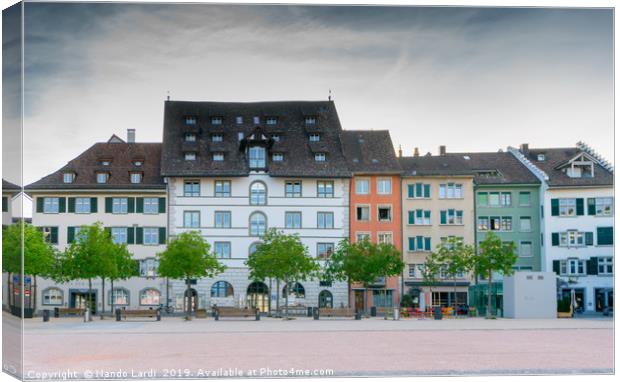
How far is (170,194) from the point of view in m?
65.8

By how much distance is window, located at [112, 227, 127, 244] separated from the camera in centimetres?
6544

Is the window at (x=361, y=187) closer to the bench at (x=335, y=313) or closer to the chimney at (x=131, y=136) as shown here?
the chimney at (x=131, y=136)

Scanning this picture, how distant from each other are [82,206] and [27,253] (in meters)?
16.7

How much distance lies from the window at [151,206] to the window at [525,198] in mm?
23690

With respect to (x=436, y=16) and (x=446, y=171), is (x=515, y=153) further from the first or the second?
(x=436, y=16)

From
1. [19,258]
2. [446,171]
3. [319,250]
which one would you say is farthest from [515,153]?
[19,258]

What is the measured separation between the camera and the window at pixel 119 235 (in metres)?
65.4

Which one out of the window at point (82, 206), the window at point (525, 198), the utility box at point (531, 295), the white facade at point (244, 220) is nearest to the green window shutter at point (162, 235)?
the white facade at point (244, 220)

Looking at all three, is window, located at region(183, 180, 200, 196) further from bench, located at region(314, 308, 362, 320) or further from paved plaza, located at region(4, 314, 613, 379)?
paved plaza, located at region(4, 314, 613, 379)

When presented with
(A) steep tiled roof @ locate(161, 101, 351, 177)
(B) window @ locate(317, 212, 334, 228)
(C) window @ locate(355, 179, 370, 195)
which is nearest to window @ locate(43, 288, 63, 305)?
(A) steep tiled roof @ locate(161, 101, 351, 177)

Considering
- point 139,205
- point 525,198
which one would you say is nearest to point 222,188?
point 139,205

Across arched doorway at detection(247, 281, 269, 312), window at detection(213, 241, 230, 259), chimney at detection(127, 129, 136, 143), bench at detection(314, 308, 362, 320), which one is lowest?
bench at detection(314, 308, 362, 320)

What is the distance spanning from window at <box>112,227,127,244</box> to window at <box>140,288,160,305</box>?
3.41 meters

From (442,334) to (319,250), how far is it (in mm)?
30074
